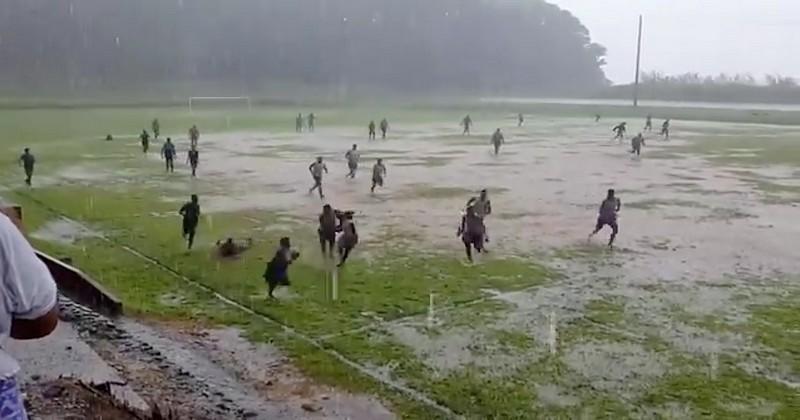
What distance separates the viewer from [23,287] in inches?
103

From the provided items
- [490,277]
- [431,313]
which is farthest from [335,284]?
[490,277]

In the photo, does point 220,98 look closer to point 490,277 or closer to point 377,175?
point 377,175

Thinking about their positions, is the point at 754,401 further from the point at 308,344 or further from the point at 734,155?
the point at 734,155

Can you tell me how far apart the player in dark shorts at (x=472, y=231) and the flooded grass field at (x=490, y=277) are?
1.18 ft

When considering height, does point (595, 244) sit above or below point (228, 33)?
below

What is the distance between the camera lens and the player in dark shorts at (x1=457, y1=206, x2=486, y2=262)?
13787 mm

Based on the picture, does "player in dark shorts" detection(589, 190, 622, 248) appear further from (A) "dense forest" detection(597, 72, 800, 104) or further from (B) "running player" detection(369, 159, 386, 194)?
(A) "dense forest" detection(597, 72, 800, 104)

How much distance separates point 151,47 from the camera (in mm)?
93500

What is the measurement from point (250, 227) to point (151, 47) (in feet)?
271

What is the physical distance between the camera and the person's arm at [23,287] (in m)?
2.58

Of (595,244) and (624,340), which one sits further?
(595,244)

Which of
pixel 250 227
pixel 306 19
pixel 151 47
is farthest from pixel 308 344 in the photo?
pixel 306 19

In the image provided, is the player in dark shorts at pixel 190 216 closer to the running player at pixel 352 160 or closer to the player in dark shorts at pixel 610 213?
the player in dark shorts at pixel 610 213

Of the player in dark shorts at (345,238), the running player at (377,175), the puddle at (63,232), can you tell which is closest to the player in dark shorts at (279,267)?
the player in dark shorts at (345,238)
